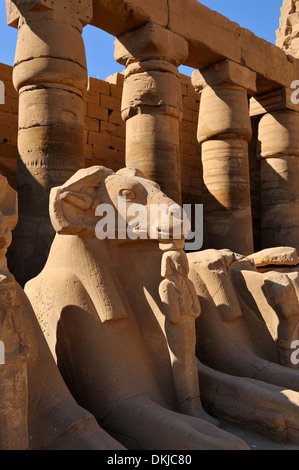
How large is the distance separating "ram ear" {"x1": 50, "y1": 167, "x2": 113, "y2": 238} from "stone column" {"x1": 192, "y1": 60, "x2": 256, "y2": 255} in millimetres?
5715

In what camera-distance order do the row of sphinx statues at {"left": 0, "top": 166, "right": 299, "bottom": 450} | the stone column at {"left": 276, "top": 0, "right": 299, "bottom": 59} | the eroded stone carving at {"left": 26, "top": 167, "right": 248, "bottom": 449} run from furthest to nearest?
the stone column at {"left": 276, "top": 0, "right": 299, "bottom": 59} → the eroded stone carving at {"left": 26, "top": 167, "right": 248, "bottom": 449} → the row of sphinx statues at {"left": 0, "top": 166, "right": 299, "bottom": 450}

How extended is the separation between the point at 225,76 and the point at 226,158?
1421 mm

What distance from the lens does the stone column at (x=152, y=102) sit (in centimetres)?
762

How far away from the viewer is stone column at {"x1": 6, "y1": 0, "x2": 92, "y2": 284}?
6227 millimetres

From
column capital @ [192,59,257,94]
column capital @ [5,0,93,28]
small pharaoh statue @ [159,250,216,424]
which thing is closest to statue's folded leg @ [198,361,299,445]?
small pharaoh statue @ [159,250,216,424]

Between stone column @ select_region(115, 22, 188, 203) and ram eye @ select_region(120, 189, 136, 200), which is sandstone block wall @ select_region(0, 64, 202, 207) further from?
ram eye @ select_region(120, 189, 136, 200)

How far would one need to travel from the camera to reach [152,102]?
763cm

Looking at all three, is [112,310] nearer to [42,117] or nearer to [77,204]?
[77,204]

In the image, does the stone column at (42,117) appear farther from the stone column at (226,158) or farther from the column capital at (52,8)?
the stone column at (226,158)

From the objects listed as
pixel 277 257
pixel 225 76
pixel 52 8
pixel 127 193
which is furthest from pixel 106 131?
pixel 127 193

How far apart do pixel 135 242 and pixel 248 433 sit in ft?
4.64

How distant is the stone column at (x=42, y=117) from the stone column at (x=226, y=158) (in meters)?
3.32

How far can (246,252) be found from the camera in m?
8.80
